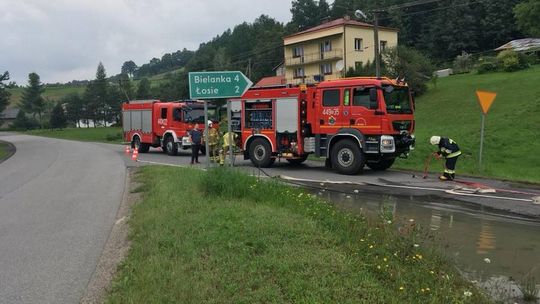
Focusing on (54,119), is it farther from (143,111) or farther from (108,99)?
(143,111)

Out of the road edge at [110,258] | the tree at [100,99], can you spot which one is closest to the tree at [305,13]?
the tree at [100,99]

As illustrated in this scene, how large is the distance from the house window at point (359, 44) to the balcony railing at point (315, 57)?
2.50m

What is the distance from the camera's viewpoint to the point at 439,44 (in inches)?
3307

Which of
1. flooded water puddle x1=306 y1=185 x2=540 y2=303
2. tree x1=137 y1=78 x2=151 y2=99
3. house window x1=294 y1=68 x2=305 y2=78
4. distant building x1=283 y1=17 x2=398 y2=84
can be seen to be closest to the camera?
flooded water puddle x1=306 y1=185 x2=540 y2=303

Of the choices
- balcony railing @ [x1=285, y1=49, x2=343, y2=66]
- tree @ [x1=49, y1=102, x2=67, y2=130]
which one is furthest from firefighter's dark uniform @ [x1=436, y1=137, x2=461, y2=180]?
A: tree @ [x1=49, y1=102, x2=67, y2=130]

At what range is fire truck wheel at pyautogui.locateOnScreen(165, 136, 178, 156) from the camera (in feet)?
85.4

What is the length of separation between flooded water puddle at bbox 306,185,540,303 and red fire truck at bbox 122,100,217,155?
1441cm

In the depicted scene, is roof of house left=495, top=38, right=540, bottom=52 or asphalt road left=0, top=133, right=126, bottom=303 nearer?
asphalt road left=0, top=133, right=126, bottom=303

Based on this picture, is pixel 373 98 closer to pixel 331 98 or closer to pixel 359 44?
pixel 331 98

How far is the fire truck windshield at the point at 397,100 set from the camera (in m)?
15.2

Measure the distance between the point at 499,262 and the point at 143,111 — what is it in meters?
24.7

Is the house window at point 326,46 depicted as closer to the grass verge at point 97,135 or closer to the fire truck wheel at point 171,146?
the grass verge at point 97,135

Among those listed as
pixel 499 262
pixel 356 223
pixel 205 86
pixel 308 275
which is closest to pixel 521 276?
pixel 499 262

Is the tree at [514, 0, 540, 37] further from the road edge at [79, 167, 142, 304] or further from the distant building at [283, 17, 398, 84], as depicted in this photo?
the road edge at [79, 167, 142, 304]
